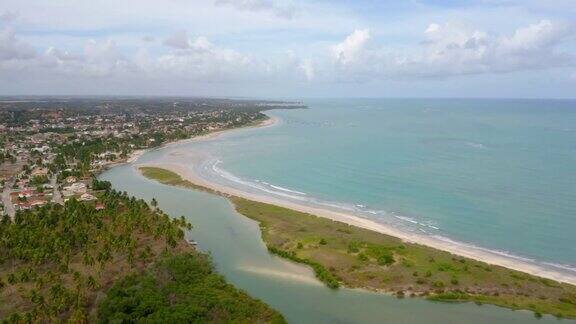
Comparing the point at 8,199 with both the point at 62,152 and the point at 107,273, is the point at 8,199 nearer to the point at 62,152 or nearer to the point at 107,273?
the point at 62,152

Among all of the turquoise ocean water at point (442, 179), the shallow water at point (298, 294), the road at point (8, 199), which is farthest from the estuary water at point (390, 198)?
the road at point (8, 199)

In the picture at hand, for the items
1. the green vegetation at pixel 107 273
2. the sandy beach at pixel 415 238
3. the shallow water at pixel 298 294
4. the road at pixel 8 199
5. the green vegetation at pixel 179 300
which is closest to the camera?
the green vegetation at pixel 179 300

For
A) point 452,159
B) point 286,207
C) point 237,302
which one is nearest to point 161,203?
point 286,207

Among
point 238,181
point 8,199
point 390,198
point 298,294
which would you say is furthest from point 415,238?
point 8,199

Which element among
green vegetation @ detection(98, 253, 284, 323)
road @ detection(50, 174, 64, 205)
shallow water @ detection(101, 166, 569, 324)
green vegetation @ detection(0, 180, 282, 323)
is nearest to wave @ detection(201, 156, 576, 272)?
shallow water @ detection(101, 166, 569, 324)

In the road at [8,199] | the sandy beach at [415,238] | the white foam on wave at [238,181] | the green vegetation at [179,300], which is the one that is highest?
the green vegetation at [179,300]

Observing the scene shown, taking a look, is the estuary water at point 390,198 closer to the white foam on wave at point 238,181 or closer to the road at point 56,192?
the white foam on wave at point 238,181

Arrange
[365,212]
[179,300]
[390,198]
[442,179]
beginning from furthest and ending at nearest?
[442,179], [390,198], [365,212], [179,300]

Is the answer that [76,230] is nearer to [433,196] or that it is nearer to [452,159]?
[433,196]

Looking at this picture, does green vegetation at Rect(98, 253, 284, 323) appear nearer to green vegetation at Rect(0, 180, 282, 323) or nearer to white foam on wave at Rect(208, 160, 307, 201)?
green vegetation at Rect(0, 180, 282, 323)
